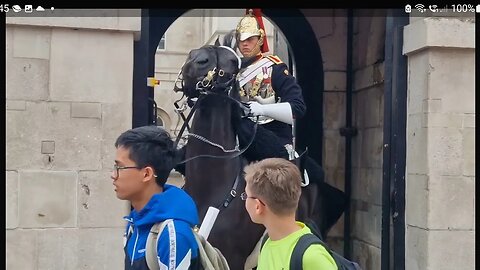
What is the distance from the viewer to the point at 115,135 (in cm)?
520

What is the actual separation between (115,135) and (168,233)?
2.52m

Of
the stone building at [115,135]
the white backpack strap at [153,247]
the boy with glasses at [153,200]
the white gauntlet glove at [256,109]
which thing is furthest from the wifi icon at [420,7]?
the white backpack strap at [153,247]

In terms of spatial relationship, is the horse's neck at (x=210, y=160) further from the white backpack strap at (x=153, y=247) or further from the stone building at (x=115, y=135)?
the white backpack strap at (x=153, y=247)

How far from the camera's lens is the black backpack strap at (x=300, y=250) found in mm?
2660

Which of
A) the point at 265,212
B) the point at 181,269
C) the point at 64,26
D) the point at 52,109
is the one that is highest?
the point at 64,26

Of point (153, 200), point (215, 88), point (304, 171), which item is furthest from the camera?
point (304, 171)

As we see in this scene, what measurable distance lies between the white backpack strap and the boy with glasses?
2cm

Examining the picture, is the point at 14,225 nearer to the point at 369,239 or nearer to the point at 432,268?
the point at 432,268

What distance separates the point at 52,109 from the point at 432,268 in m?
2.83

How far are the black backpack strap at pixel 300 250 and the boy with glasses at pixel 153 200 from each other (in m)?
0.37

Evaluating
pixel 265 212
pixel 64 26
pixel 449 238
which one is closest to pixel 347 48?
pixel 449 238

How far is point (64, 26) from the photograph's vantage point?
512 centimetres

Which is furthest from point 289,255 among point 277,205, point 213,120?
point 213,120

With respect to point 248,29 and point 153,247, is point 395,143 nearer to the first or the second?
point 248,29
